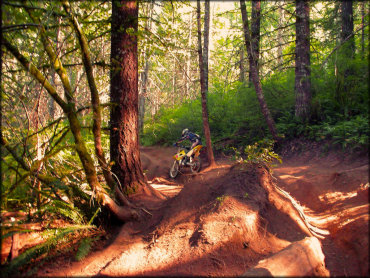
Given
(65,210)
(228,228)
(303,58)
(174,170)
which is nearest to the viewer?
(228,228)

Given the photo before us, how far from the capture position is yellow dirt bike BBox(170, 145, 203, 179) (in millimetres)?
10445

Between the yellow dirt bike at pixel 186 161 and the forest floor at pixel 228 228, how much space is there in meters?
5.19

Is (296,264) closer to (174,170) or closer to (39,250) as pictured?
(39,250)

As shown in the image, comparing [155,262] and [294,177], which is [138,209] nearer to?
[155,262]

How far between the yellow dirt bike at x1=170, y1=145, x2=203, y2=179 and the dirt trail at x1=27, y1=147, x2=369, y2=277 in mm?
5195

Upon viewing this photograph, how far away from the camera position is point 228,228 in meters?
3.59

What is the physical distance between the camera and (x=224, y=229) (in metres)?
3.59

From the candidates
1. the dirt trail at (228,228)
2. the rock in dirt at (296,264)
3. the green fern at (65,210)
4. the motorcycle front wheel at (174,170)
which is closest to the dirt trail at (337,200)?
the dirt trail at (228,228)

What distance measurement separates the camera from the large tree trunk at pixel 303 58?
9828 mm

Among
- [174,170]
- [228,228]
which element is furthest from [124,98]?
[174,170]

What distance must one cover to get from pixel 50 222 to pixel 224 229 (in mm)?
2625

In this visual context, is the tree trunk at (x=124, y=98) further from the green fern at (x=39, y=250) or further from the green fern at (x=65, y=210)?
the green fern at (x=39, y=250)

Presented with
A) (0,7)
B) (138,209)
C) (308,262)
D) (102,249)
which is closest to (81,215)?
(102,249)

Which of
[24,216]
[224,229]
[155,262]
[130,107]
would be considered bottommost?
[155,262]
